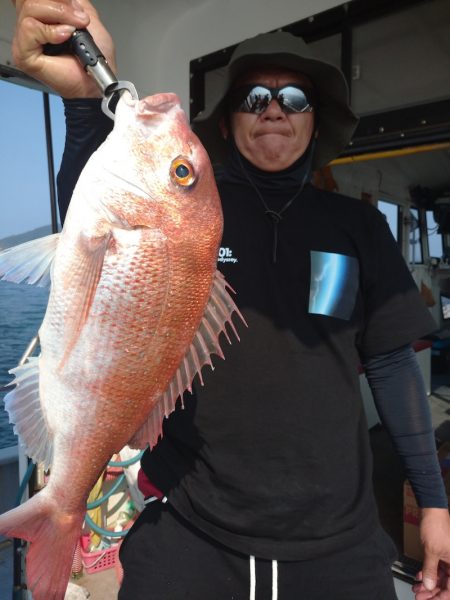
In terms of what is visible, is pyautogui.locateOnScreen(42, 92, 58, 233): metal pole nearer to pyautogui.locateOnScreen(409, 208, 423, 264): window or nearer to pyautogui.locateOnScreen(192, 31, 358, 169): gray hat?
pyautogui.locateOnScreen(192, 31, 358, 169): gray hat

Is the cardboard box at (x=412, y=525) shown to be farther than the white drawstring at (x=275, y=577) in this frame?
Yes

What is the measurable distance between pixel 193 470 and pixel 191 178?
3.02 ft

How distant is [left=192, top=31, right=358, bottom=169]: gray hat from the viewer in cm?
158

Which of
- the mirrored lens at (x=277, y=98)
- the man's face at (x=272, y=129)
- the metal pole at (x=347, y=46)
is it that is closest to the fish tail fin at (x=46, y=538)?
the man's face at (x=272, y=129)

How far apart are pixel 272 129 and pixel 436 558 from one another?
5.35ft

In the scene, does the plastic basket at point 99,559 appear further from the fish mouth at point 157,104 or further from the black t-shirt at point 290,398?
the fish mouth at point 157,104

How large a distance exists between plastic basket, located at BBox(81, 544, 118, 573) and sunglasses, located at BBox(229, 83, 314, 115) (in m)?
3.06

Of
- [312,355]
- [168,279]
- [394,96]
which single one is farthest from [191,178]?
[394,96]

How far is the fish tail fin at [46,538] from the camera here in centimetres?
104

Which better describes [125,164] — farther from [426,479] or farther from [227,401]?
[426,479]

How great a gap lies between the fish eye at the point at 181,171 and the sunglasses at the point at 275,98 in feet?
1.93

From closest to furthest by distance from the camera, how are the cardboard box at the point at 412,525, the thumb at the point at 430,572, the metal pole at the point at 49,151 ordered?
the thumb at the point at 430,572
the cardboard box at the point at 412,525
the metal pole at the point at 49,151

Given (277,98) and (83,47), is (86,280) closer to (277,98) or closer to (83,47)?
(83,47)

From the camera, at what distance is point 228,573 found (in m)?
1.38
